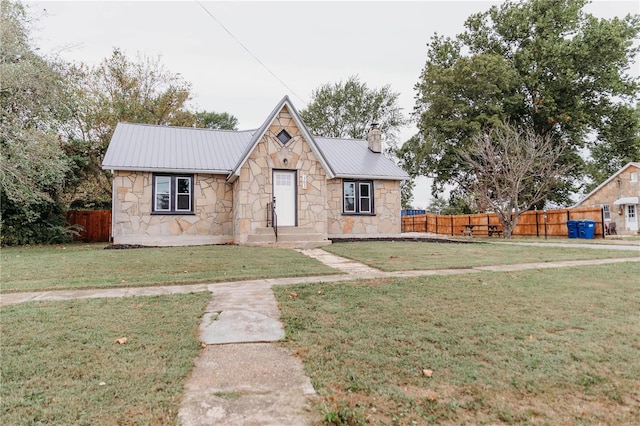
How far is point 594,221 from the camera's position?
18.5m

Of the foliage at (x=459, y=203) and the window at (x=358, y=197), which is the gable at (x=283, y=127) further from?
the foliage at (x=459, y=203)

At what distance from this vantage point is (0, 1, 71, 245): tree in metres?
11.3

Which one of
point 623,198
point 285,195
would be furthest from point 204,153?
point 623,198

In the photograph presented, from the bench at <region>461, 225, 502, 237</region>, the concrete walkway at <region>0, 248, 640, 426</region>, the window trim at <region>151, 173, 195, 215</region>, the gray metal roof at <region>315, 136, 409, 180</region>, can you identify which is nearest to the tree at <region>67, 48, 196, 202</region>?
the window trim at <region>151, 173, 195, 215</region>

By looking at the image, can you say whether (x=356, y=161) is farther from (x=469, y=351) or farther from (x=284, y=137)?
(x=469, y=351)

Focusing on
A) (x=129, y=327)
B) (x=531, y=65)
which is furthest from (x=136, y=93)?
(x=531, y=65)

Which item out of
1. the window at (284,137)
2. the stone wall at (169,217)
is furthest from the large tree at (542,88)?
the stone wall at (169,217)

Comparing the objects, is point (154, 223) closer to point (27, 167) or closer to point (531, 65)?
point (27, 167)

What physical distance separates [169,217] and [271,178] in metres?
4.17

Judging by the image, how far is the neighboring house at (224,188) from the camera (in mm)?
13375

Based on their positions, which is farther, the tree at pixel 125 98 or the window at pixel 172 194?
the tree at pixel 125 98

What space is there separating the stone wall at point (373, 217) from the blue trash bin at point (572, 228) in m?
9.19

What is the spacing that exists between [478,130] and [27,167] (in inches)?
Result: 909

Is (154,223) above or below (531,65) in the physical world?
below
